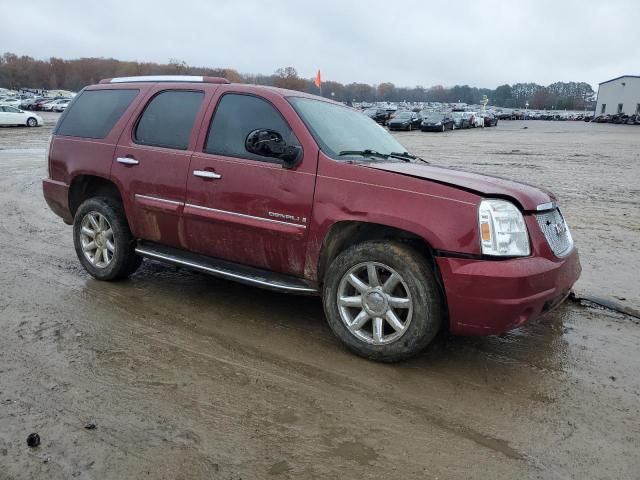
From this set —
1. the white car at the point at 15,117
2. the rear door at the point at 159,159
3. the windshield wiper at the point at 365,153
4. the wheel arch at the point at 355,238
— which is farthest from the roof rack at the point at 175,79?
the white car at the point at 15,117

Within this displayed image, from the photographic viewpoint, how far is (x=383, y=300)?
3.74m

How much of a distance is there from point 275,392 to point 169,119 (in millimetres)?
2763

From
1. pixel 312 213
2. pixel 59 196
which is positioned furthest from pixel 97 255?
pixel 312 213

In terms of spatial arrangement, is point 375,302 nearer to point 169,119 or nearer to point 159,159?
point 159,159

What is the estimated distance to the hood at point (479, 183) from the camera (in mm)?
3586

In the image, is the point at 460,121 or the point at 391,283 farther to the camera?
the point at 460,121

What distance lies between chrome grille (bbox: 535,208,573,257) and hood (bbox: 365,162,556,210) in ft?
0.35

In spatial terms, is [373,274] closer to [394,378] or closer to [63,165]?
[394,378]

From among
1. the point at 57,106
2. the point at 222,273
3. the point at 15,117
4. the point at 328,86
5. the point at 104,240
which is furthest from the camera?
the point at 328,86

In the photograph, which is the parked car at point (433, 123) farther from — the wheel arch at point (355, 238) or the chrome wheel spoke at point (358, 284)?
the chrome wheel spoke at point (358, 284)

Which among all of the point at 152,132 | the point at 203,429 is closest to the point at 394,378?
the point at 203,429

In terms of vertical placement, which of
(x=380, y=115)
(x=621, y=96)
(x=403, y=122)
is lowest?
(x=403, y=122)

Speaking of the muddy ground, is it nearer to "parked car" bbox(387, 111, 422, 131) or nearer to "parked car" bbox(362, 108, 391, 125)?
"parked car" bbox(387, 111, 422, 131)

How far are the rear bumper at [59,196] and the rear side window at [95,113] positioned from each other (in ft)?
1.76
